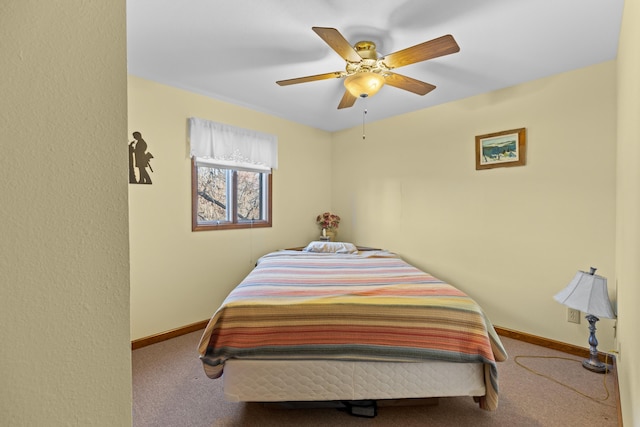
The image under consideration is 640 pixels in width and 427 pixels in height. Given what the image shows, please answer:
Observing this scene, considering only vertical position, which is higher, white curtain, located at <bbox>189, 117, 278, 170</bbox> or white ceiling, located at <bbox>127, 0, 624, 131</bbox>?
white ceiling, located at <bbox>127, 0, 624, 131</bbox>

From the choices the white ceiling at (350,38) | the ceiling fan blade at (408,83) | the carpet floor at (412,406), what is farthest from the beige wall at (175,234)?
the ceiling fan blade at (408,83)

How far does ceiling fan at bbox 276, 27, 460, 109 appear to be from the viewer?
1.71 meters

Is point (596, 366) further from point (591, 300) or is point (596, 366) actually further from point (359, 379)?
point (359, 379)

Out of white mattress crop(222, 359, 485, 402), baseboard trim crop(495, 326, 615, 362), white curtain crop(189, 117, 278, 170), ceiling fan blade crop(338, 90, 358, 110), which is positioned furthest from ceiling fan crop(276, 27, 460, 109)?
baseboard trim crop(495, 326, 615, 362)

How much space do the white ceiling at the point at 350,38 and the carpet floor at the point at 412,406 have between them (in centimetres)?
232

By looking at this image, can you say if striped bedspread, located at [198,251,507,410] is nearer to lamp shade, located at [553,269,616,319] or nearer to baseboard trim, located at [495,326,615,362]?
lamp shade, located at [553,269,616,319]

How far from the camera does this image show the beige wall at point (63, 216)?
1.41ft

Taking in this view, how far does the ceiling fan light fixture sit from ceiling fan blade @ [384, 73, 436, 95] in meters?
0.13

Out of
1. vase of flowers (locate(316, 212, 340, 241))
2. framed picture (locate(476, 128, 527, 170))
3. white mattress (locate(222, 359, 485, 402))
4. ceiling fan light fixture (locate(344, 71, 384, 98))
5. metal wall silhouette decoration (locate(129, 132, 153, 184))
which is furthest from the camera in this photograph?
vase of flowers (locate(316, 212, 340, 241))

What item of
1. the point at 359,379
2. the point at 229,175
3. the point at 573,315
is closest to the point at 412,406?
the point at 359,379

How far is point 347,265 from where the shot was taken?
8.95ft

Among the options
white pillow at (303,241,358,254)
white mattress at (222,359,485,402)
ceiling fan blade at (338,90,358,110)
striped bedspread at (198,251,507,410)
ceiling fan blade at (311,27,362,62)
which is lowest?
white mattress at (222,359,485,402)

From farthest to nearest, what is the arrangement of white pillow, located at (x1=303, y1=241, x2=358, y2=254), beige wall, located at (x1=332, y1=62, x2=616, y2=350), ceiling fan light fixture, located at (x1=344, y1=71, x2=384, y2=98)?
1. white pillow, located at (x1=303, y1=241, x2=358, y2=254)
2. beige wall, located at (x1=332, y1=62, x2=616, y2=350)
3. ceiling fan light fixture, located at (x1=344, y1=71, x2=384, y2=98)

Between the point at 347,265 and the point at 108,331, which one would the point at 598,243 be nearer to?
the point at 347,265
